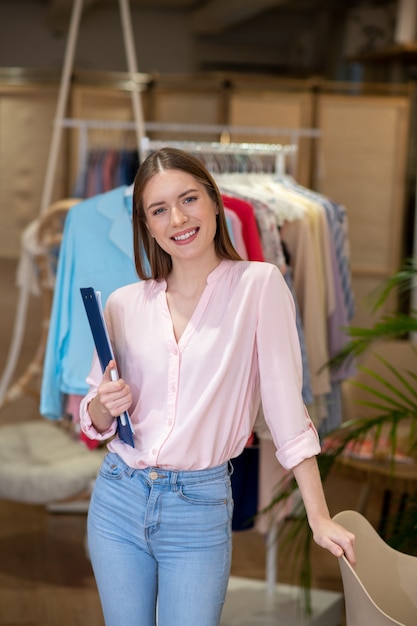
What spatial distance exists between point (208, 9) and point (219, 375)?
19.0 ft

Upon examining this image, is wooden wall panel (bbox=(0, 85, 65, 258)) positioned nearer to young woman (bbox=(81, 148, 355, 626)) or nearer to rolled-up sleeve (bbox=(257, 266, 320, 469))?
young woman (bbox=(81, 148, 355, 626))

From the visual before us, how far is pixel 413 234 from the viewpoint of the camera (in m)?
6.43

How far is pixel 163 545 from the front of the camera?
5.75 ft

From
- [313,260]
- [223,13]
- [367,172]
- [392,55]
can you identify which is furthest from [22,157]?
[313,260]

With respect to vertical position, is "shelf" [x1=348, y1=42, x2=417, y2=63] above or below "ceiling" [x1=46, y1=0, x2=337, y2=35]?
below

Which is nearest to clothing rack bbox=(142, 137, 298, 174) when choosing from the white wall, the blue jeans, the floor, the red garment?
the red garment

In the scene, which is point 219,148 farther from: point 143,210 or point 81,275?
point 143,210

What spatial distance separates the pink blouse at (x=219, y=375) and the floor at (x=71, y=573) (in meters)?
1.15

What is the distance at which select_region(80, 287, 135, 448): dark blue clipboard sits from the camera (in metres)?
1.75

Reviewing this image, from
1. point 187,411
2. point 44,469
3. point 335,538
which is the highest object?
point 187,411

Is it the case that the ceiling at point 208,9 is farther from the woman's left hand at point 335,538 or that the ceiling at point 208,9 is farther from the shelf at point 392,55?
the woman's left hand at point 335,538

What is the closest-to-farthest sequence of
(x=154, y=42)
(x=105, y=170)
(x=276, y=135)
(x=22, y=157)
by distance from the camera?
(x=105, y=170), (x=276, y=135), (x=22, y=157), (x=154, y=42)

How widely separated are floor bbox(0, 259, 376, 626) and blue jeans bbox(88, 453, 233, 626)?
3.62 ft

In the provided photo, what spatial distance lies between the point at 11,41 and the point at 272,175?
4.22m
